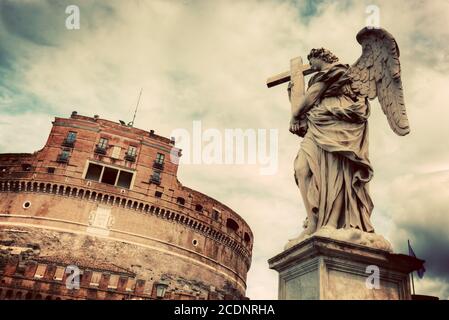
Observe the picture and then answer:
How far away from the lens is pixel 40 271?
86.6ft

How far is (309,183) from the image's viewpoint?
10.8 ft

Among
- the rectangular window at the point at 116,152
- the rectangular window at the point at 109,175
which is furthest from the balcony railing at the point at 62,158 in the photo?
the rectangular window at the point at 116,152

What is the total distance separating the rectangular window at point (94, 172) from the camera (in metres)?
32.6

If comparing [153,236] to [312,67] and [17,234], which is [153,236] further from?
[312,67]

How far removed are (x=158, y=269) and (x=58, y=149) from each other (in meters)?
14.4

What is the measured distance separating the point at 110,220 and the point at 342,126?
30.5 m

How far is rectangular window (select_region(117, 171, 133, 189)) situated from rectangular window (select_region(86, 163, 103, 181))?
191cm

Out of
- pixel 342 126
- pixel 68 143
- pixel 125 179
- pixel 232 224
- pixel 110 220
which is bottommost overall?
pixel 342 126

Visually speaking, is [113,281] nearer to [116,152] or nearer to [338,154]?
[116,152]

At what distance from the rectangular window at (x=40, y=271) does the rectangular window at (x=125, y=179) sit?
31.2 ft

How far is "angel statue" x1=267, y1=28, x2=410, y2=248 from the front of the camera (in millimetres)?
3105

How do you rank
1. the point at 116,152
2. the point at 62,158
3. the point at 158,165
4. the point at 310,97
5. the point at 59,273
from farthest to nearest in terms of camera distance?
the point at 158,165
the point at 116,152
the point at 62,158
the point at 59,273
the point at 310,97

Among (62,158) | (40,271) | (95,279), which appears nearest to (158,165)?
(62,158)

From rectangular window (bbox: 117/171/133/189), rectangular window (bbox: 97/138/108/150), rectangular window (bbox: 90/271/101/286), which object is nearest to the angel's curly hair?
rectangular window (bbox: 90/271/101/286)
